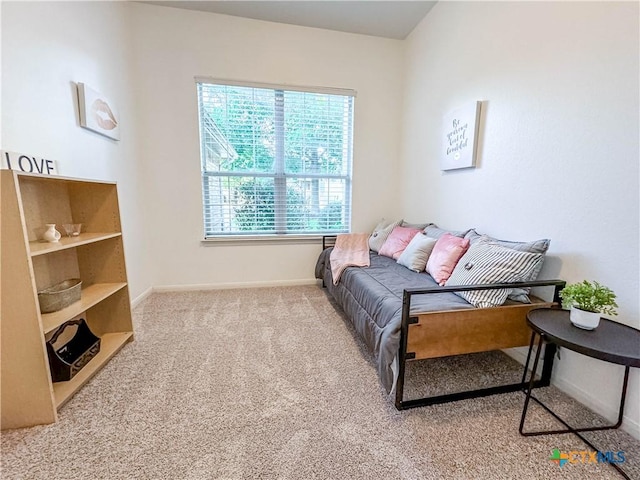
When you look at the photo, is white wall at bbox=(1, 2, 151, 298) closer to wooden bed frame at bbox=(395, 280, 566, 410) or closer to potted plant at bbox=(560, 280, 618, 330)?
wooden bed frame at bbox=(395, 280, 566, 410)

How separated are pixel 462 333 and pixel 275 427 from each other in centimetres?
106

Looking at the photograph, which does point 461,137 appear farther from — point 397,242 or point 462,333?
point 462,333

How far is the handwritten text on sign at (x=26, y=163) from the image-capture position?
1.48 m

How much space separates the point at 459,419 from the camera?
1448 millimetres

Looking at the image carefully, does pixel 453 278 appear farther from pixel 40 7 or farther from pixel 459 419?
pixel 40 7

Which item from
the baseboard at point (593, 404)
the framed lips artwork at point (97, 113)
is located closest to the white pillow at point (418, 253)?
the baseboard at point (593, 404)

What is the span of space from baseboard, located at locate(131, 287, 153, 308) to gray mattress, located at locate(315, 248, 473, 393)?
6.28 ft

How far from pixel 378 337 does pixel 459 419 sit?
21.2 inches

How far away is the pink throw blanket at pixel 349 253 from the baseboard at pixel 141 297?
6.36ft

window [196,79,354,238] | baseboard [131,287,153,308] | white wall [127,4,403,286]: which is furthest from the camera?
window [196,79,354,238]

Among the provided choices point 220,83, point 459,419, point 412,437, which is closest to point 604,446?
point 459,419

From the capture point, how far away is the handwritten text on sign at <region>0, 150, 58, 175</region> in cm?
148

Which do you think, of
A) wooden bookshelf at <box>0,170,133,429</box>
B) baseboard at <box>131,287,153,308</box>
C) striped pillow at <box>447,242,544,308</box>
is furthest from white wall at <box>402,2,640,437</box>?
baseboard at <box>131,287,153,308</box>

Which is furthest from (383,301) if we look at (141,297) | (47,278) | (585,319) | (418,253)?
(141,297)
